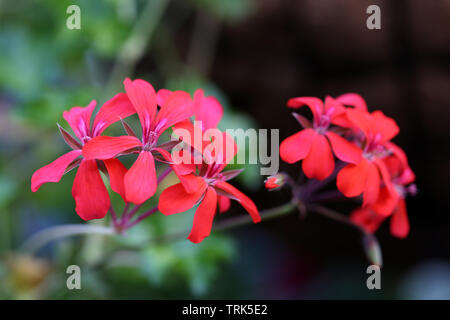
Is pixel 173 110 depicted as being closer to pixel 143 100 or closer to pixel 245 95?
pixel 143 100

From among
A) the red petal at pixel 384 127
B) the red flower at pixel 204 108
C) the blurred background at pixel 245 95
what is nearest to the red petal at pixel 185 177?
the red flower at pixel 204 108

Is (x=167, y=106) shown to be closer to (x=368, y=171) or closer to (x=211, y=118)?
(x=211, y=118)

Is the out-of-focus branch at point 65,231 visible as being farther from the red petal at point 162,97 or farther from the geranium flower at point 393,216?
the geranium flower at point 393,216

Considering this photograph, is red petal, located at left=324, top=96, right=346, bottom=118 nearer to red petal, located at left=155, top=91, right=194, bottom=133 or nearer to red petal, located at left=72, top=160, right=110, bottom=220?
red petal, located at left=155, top=91, right=194, bottom=133

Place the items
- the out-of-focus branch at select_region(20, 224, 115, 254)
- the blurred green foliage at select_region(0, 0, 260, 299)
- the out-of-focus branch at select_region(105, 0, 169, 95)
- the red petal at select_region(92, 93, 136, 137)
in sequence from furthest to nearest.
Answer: the out-of-focus branch at select_region(105, 0, 169, 95)
the blurred green foliage at select_region(0, 0, 260, 299)
the out-of-focus branch at select_region(20, 224, 115, 254)
the red petal at select_region(92, 93, 136, 137)

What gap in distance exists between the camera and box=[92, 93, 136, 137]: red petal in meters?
0.76

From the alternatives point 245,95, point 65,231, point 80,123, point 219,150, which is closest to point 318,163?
point 219,150

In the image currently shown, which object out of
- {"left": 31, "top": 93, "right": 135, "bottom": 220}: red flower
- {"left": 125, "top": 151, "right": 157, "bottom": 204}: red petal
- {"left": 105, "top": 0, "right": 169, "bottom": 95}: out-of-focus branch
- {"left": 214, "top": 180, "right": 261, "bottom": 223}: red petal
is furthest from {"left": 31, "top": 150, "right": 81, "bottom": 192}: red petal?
{"left": 105, "top": 0, "right": 169, "bottom": 95}: out-of-focus branch

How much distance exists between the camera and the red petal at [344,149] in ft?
2.49

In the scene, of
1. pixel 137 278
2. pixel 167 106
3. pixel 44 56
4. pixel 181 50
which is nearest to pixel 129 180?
pixel 167 106

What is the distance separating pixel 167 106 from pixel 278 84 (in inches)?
47.2

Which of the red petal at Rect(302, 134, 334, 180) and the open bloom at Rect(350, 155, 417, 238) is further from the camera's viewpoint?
the open bloom at Rect(350, 155, 417, 238)

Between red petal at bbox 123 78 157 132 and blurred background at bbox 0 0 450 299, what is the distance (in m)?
0.62

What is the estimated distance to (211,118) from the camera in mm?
831
